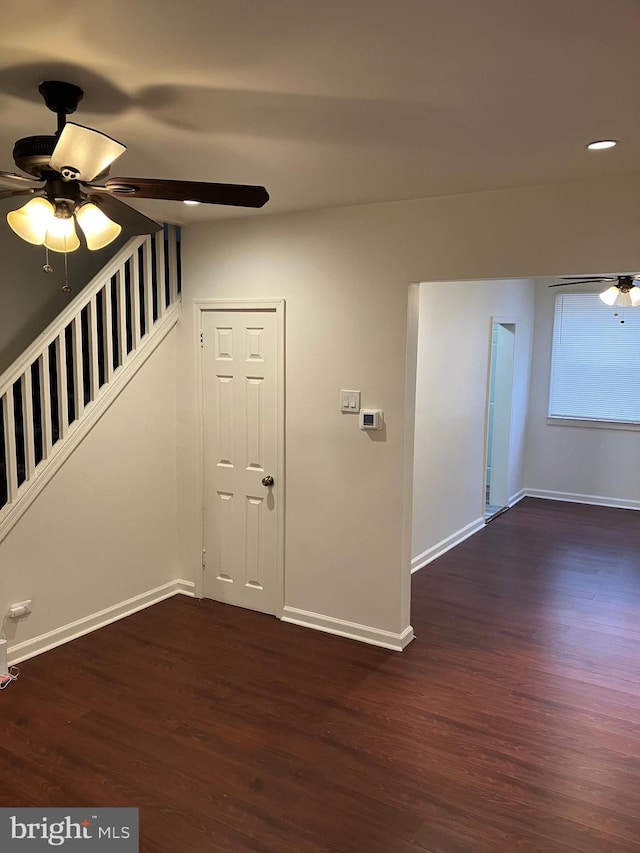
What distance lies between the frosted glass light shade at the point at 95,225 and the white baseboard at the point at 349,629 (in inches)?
105

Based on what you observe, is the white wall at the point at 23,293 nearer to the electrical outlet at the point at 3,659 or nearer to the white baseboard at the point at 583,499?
the electrical outlet at the point at 3,659

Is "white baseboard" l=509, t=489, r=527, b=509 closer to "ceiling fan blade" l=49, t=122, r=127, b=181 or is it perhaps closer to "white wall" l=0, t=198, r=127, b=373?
"white wall" l=0, t=198, r=127, b=373

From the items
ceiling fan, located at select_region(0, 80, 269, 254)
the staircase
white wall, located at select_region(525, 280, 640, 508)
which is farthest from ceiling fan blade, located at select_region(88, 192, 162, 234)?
white wall, located at select_region(525, 280, 640, 508)

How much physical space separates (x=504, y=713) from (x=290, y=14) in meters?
3.04

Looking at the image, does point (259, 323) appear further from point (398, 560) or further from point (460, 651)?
point (460, 651)

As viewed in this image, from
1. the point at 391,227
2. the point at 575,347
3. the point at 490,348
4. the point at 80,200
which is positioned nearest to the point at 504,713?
the point at 391,227

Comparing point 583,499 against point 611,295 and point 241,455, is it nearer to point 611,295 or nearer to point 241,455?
point 611,295

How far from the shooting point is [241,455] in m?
4.30

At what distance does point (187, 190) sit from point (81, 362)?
2159mm

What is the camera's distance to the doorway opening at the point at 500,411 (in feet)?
22.0

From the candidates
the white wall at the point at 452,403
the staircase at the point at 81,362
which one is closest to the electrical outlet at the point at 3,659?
the staircase at the point at 81,362

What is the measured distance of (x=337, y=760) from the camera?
2785mm

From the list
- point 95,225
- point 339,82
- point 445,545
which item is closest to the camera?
point 339,82

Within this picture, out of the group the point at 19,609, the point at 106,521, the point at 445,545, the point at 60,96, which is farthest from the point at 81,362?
the point at 445,545
